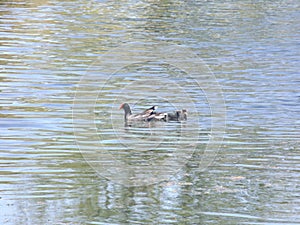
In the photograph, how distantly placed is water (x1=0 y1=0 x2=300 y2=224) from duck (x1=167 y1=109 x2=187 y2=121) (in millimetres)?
168

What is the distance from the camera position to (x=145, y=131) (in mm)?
13625

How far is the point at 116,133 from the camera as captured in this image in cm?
1324

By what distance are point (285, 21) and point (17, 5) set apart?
987cm

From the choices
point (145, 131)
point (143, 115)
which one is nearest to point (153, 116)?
point (143, 115)

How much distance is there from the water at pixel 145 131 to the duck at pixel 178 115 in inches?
6.6

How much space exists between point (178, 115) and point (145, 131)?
95 centimetres

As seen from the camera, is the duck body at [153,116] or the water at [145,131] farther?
the duck body at [153,116]

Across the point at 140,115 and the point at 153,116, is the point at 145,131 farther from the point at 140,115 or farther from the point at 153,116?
the point at 140,115

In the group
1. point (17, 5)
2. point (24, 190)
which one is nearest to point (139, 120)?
point (24, 190)

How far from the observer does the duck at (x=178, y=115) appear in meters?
14.3

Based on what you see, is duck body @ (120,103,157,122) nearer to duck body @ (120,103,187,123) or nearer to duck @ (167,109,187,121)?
duck body @ (120,103,187,123)

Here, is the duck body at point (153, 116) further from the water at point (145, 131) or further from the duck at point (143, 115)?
the water at point (145, 131)

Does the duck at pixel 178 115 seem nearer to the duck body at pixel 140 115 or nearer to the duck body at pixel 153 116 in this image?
the duck body at pixel 153 116

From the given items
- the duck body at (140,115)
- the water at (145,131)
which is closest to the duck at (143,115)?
the duck body at (140,115)
